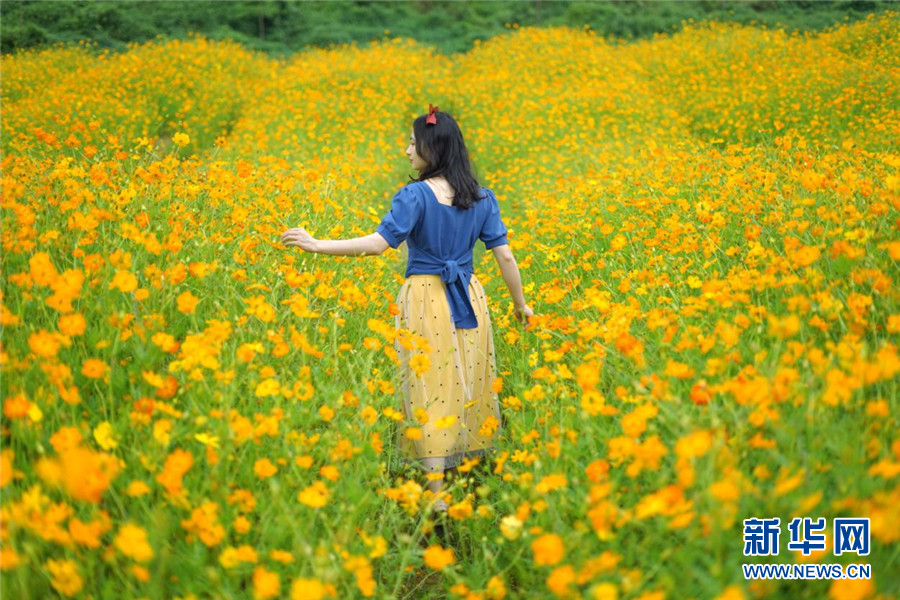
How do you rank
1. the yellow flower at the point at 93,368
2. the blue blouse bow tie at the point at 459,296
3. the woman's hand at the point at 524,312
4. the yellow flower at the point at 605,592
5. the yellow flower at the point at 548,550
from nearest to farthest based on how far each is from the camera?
the yellow flower at the point at 605,592 → the yellow flower at the point at 548,550 → the yellow flower at the point at 93,368 → the blue blouse bow tie at the point at 459,296 → the woman's hand at the point at 524,312

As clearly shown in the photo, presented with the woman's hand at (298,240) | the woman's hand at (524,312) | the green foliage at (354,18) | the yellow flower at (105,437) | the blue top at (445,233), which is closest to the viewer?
the yellow flower at (105,437)

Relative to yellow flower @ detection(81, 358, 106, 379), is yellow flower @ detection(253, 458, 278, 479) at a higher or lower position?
lower

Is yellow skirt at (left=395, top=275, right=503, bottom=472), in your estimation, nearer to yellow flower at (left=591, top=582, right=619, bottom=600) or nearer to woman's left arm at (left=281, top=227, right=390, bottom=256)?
woman's left arm at (left=281, top=227, right=390, bottom=256)

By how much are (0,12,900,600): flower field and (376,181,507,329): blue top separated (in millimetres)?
357

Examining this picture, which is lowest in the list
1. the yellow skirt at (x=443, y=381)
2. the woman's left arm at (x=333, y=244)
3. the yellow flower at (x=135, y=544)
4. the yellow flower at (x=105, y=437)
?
the yellow skirt at (x=443, y=381)

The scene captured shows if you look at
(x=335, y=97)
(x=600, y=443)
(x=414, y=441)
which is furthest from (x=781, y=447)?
(x=335, y=97)

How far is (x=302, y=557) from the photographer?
1.81 m

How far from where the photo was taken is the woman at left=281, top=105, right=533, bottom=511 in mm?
2939

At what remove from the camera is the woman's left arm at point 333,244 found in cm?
264

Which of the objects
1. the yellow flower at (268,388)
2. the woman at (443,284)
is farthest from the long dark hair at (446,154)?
the yellow flower at (268,388)

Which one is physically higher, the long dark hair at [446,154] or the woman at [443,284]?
the long dark hair at [446,154]

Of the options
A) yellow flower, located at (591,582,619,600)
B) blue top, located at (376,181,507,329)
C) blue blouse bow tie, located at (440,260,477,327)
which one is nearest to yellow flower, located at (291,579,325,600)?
yellow flower, located at (591,582,619,600)

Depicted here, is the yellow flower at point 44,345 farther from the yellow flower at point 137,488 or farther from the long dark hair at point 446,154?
the long dark hair at point 446,154

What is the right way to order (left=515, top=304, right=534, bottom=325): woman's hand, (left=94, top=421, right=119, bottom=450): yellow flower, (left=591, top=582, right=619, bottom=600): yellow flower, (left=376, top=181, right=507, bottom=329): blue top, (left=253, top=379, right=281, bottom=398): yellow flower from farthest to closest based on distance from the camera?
(left=515, top=304, right=534, bottom=325): woman's hand < (left=376, top=181, right=507, bottom=329): blue top < (left=253, top=379, right=281, bottom=398): yellow flower < (left=94, top=421, right=119, bottom=450): yellow flower < (left=591, top=582, right=619, bottom=600): yellow flower
